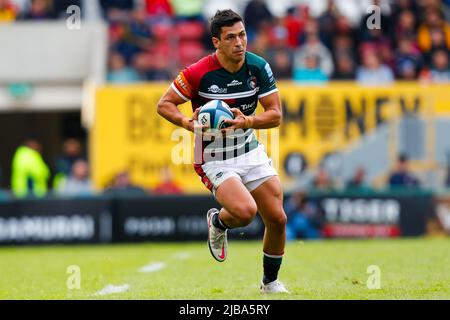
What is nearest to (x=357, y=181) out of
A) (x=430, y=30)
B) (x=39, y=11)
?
(x=430, y=30)

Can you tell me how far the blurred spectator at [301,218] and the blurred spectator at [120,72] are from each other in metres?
5.05

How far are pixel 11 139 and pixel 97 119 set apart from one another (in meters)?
5.19

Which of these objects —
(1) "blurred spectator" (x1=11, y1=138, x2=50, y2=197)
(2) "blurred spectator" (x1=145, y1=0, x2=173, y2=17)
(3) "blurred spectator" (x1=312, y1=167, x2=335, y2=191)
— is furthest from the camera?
(2) "blurred spectator" (x1=145, y1=0, x2=173, y2=17)

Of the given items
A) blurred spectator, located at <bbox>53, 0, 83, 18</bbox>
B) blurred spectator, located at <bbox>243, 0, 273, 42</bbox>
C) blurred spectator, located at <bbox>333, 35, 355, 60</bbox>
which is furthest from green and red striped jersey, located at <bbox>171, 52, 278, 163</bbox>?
blurred spectator, located at <bbox>53, 0, 83, 18</bbox>

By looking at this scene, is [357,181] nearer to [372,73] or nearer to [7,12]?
[372,73]

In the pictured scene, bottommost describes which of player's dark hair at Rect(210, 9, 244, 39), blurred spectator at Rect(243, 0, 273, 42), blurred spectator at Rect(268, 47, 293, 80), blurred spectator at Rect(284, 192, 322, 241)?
blurred spectator at Rect(284, 192, 322, 241)

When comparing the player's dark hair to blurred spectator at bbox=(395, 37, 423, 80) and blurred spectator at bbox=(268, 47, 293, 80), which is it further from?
blurred spectator at bbox=(395, 37, 423, 80)

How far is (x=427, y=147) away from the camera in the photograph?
22000mm

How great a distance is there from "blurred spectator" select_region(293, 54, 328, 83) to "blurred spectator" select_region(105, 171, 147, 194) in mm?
4097

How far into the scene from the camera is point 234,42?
922cm

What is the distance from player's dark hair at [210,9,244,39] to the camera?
926 cm

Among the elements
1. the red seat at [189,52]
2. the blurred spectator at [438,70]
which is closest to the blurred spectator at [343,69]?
the blurred spectator at [438,70]

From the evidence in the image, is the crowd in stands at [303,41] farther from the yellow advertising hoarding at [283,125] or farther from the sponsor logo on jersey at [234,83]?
the sponsor logo on jersey at [234,83]
